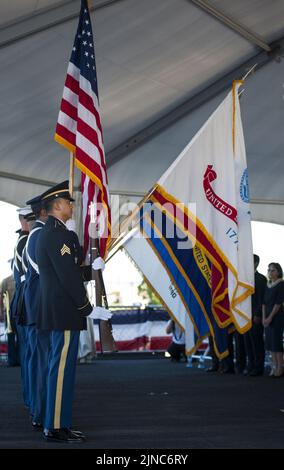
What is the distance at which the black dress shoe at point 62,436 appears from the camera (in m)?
5.31

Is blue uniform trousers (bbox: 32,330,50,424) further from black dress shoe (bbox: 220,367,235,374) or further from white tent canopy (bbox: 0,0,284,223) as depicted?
black dress shoe (bbox: 220,367,235,374)

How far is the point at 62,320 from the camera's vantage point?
17.6 ft

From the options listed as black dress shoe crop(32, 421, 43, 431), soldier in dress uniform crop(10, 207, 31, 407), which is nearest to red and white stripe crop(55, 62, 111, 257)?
soldier in dress uniform crop(10, 207, 31, 407)

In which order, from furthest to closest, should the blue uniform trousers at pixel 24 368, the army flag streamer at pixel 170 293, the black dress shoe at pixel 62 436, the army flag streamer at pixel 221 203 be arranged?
1. the army flag streamer at pixel 170 293
2. the army flag streamer at pixel 221 203
3. the blue uniform trousers at pixel 24 368
4. the black dress shoe at pixel 62 436

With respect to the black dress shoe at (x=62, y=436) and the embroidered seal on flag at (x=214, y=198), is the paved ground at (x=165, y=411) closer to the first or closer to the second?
the black dress shoe at (x=62, y=436)

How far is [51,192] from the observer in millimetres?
5727

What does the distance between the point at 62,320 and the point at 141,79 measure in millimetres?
7892

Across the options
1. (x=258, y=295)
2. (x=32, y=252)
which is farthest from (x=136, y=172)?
(x=32, y=252)

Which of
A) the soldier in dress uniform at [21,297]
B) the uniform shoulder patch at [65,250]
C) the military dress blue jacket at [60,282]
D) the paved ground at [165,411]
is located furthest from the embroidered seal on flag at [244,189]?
the uniform shoulder patch at [65,250]

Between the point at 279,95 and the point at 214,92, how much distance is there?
120cm

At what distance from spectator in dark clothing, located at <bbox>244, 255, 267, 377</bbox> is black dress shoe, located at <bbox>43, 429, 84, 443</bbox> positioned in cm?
582

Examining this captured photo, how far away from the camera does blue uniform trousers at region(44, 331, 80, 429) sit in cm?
538
